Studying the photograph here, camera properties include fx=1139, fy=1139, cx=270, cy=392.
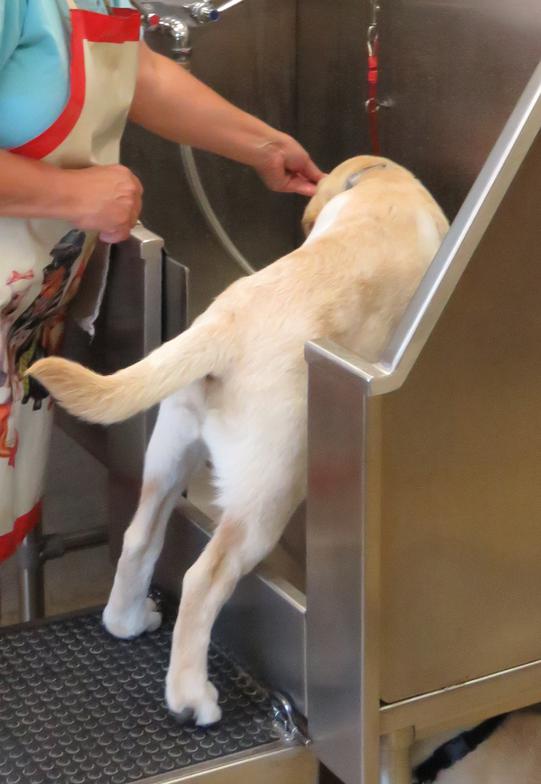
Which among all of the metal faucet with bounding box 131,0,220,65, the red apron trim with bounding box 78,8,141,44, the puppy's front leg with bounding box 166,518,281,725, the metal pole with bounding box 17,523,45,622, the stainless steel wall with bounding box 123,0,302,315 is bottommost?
the metal pole with bounding box 17,523,45,622

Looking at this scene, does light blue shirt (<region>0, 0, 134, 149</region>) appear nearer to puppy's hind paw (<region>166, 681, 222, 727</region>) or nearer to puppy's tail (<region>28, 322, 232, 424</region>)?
puppy's tail (<region>28, 322, 232, 424</region>)

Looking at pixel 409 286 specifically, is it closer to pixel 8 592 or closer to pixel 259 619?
pixel 259 619

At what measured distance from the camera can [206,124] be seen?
4.67ft

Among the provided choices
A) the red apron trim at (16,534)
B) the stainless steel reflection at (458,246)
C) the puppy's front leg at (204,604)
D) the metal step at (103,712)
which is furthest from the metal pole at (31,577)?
the stainless steel reflection at (458,246)

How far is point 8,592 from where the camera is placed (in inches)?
75.8

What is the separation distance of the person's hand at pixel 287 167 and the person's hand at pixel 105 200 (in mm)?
309

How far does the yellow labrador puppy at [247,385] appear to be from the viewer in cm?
103

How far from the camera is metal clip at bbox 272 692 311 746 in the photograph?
3.58 feet

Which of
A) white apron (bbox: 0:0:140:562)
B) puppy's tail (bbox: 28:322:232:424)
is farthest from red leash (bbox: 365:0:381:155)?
puppy's tail (bbox: 28:322:232:424)

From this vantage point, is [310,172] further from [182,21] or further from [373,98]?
[182,21]

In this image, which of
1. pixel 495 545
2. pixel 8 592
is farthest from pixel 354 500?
pixel 8 592

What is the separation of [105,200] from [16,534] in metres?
0.44

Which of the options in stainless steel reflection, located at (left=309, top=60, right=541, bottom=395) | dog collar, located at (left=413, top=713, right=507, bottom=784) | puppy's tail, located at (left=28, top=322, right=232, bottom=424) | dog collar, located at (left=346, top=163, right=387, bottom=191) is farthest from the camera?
dog collar, located at (left=346, top=163, right=387, bottom=191)

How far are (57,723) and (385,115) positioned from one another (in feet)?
3.03
